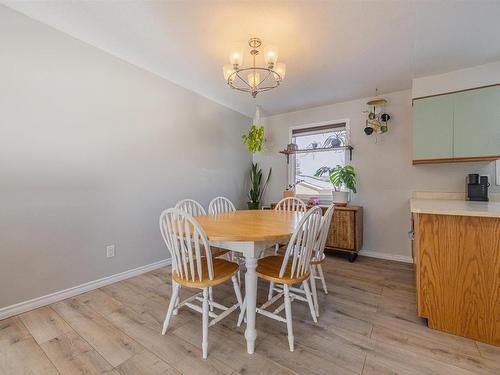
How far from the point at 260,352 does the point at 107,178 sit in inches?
84.1

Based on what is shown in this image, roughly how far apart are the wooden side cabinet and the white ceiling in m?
1.72

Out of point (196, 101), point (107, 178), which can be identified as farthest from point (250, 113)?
point (107, 178)

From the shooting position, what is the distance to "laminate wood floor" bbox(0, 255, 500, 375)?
132 cm

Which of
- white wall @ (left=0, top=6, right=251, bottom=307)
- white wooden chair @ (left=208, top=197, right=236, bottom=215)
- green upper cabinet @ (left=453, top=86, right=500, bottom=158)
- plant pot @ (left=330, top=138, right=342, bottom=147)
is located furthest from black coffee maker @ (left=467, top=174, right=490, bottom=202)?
white wall @ (left=0, top=6, right=251, bottom=307)

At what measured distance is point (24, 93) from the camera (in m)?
1.87

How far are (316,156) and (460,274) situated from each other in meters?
2.58

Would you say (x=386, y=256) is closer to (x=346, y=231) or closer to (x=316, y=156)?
(x=346, y=231)

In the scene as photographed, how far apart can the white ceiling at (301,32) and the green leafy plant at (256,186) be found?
188 centimetres

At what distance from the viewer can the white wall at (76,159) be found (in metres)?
1.83

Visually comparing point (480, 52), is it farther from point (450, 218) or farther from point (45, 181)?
point (45, 181)

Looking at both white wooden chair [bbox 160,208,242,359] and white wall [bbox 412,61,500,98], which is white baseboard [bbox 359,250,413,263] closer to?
white wall [bbox 412,61,500,98]

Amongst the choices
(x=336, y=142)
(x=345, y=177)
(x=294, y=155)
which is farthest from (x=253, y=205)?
(x=336, y=142)

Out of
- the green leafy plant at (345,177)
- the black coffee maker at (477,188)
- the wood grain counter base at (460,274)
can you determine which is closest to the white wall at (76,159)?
the green leafy plant at (345,177)

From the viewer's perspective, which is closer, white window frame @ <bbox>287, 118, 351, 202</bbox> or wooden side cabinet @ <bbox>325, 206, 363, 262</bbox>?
wooden side cabinet @ <bbox>325, 206, 363, 262</bbox>
